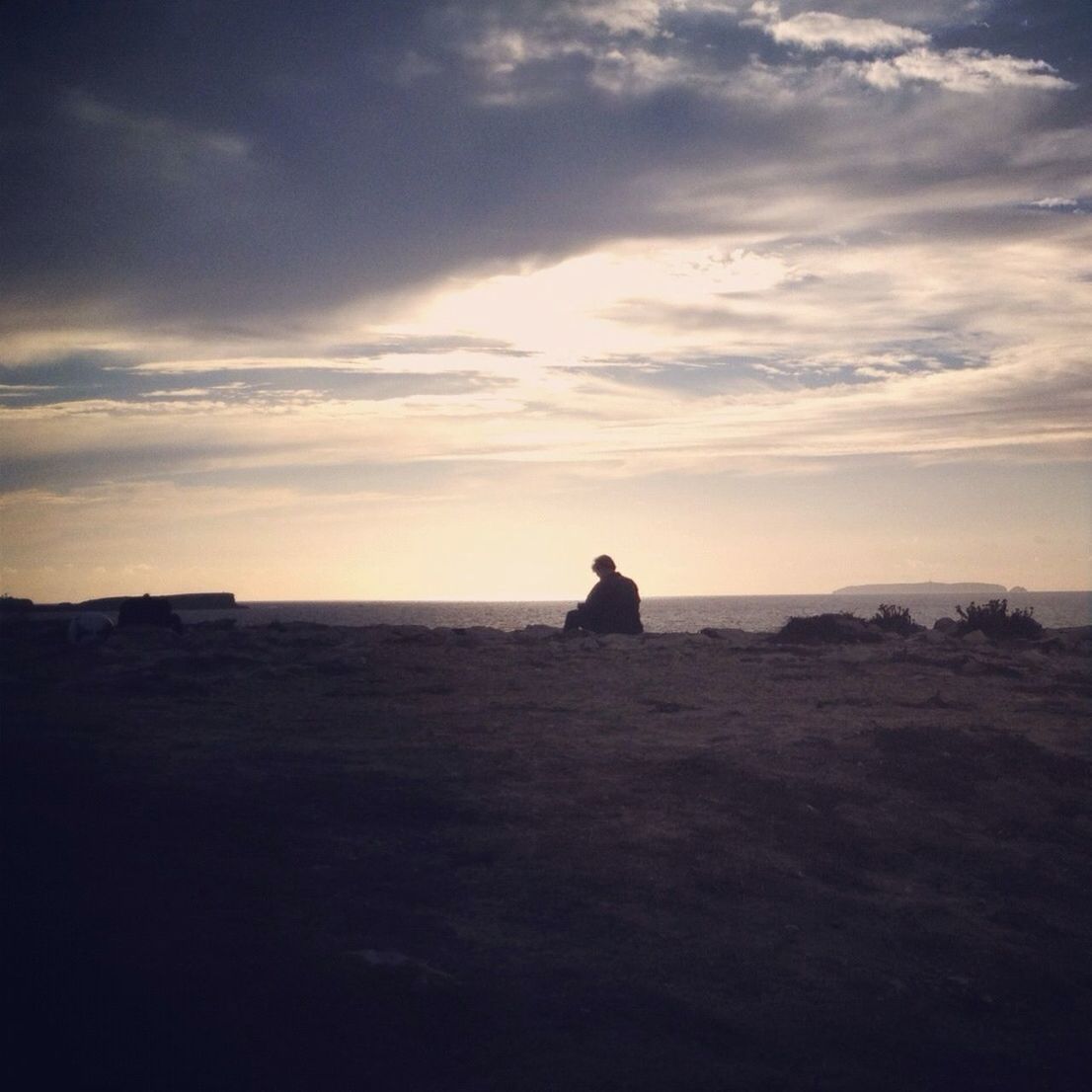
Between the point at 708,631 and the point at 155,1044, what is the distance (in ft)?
43.6

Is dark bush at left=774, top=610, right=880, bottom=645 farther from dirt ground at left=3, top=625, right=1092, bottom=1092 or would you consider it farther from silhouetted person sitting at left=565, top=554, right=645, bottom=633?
dirt ground at left=3, top=625, right=1092, bottom=1092

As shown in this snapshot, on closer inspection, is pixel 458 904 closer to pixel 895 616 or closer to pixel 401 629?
pixel 401 629

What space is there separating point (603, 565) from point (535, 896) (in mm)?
12657

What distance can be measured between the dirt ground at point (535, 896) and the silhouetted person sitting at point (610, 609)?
8.02m

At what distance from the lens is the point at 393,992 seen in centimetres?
416

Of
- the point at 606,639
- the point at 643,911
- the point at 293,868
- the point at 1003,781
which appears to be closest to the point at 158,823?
the point at 293,868

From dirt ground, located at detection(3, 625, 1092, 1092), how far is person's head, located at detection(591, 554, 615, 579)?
8.51 metres

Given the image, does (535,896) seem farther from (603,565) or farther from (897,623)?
(897,623)

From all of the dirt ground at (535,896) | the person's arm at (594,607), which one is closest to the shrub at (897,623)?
the person's arm at (594,607)

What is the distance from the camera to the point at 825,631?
1666 centimetres

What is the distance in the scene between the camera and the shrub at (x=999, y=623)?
18.4m

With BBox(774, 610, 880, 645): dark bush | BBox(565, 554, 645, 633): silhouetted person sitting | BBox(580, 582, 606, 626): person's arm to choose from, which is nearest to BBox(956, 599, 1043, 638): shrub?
BBox(774, 610, 880, 645): dark bush

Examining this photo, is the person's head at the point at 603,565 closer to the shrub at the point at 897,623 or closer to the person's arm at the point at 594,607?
the person's arm at the point at 594,607

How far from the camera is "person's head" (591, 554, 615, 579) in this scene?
57.8ft
